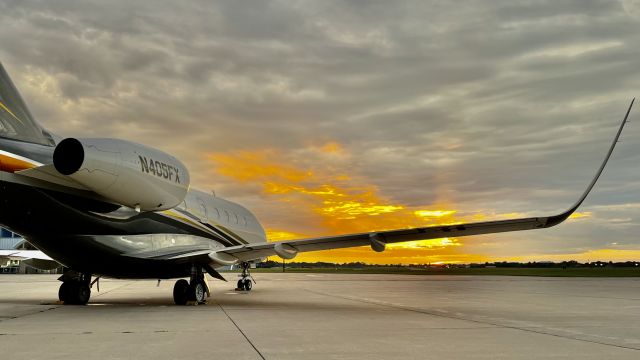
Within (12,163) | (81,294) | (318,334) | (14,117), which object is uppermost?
(14,117)

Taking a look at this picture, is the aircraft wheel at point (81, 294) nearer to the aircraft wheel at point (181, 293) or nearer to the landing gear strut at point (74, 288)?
the landing gear strut at point (74, 288)

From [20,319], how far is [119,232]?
3892mm

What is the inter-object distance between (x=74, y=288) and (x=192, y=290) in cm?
361

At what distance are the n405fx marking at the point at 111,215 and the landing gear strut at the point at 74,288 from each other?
0.03m

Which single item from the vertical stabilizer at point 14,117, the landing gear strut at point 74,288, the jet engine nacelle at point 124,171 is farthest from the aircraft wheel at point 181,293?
the vertical stabilizer at point 14,117

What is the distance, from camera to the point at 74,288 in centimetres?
1758

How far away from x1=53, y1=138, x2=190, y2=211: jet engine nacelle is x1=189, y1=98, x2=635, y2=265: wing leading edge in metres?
2.94

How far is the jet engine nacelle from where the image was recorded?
1236 cm

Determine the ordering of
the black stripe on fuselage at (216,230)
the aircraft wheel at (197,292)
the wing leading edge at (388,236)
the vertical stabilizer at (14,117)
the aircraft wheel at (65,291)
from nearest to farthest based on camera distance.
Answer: the vertical stabilizer at (14,117), the wing leading edge at (388,236), the aircraft wheel at (197,292), the aircraft wheel at (65,291), the black stripe on fuselage at (216,230)

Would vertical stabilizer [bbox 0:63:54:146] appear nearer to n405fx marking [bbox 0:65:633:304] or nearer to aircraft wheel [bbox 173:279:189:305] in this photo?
n405fx marking [bbox 0:65:633:304]

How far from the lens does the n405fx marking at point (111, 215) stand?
12695 millimetres

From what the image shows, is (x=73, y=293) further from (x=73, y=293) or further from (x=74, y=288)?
(x=74, y=288)

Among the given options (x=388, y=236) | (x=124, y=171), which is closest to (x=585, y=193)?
(x=388, y=236)

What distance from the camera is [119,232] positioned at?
624 inches
